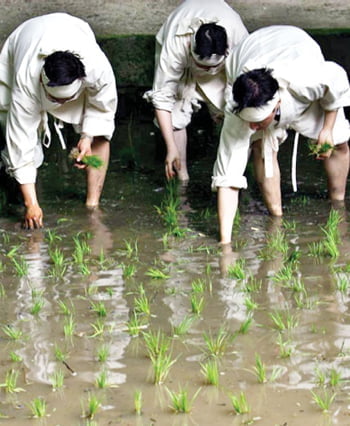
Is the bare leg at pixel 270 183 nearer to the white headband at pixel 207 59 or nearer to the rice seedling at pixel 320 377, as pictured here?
the white headband at pixel 207 59

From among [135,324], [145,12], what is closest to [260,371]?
[135,324]

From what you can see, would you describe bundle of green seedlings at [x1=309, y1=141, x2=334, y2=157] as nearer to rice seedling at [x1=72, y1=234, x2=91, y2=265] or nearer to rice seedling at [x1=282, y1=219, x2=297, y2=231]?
rice seedling at [x1=282, y1=219, x2=297, y2=231]

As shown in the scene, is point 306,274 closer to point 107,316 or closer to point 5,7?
point 107,316

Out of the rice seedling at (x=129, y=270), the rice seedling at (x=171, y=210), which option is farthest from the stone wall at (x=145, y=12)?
the rice seedling at (x=129, y=270)

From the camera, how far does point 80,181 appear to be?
290 inches

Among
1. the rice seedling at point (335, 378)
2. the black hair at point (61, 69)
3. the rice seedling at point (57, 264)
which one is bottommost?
the rice seedling at point (57, 264)

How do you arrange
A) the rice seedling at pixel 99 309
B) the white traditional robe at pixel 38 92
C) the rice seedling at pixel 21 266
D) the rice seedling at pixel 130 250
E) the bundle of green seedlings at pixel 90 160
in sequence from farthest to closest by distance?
the bundle of green seedlings at pixel 90 160 < the white traditional robe at pixel 38 92 < the rice seedling at pixel 130 250 < the rice seedling at pixel 21 266 < the rice seedling at pixel 99 309

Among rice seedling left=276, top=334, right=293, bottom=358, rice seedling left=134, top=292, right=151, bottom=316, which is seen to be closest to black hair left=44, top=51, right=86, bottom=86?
rice seedling left=134, top=292, right=151, bottom=316

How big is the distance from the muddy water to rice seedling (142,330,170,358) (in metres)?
0.04

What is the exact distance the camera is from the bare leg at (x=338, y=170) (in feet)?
21.3

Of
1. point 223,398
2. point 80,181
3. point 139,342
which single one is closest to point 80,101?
point 80,181

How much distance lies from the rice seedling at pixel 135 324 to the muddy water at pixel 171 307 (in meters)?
0.02

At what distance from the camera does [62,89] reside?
223 inches

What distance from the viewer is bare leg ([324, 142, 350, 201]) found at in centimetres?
648
